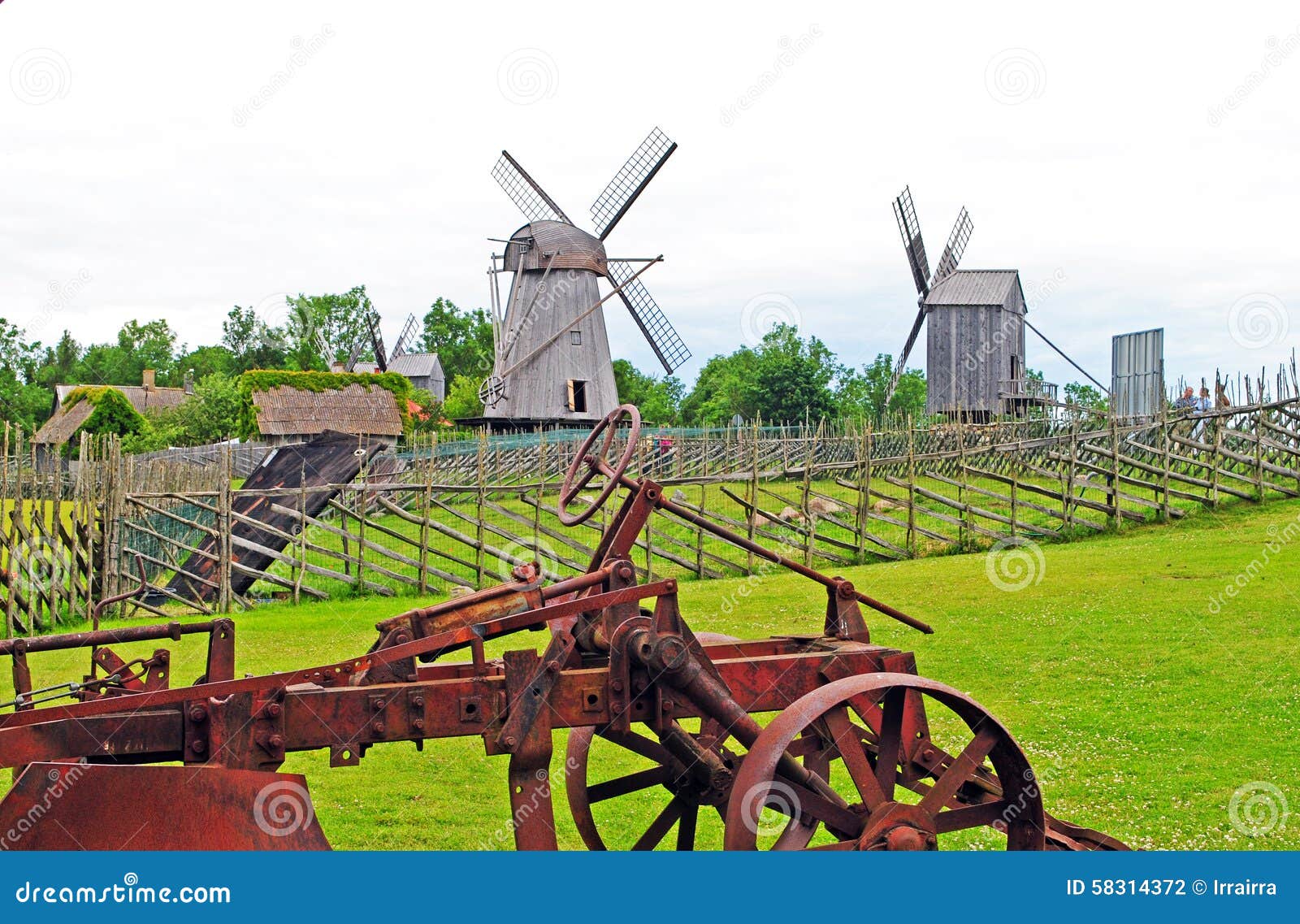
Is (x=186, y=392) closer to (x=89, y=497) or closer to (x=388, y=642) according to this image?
(x=89, y=497)

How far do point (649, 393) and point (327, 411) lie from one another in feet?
97.7

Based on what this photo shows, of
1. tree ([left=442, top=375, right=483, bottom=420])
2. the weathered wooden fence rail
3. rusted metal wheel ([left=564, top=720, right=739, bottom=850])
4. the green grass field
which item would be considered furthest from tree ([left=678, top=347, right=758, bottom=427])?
rusted metal wheel ([left=564, top=720, right=739, bottom=850])

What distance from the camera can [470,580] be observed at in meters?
18.9

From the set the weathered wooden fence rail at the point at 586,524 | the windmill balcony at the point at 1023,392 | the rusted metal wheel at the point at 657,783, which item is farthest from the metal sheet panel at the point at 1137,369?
the rusted metal wheel at the point at 657,783

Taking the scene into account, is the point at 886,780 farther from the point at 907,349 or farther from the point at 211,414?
the point at 211,414

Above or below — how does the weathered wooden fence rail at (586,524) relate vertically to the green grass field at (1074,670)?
above

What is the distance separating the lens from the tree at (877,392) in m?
54.1

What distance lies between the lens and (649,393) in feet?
239

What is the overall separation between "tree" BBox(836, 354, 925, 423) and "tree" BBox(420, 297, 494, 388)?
25.5m

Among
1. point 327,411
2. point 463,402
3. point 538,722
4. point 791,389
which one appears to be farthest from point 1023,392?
point 538,722

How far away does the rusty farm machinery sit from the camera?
12.7 ft

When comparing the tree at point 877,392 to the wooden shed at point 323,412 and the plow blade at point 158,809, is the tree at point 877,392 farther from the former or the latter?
the plow blade at point 158,809

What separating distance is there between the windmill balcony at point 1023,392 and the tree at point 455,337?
47270 millimetres

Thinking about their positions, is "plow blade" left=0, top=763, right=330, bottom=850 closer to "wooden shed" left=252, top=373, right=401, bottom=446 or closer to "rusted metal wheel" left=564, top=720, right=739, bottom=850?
"rusted metal wheel" left=564, top=720, right=739, bottom=850
